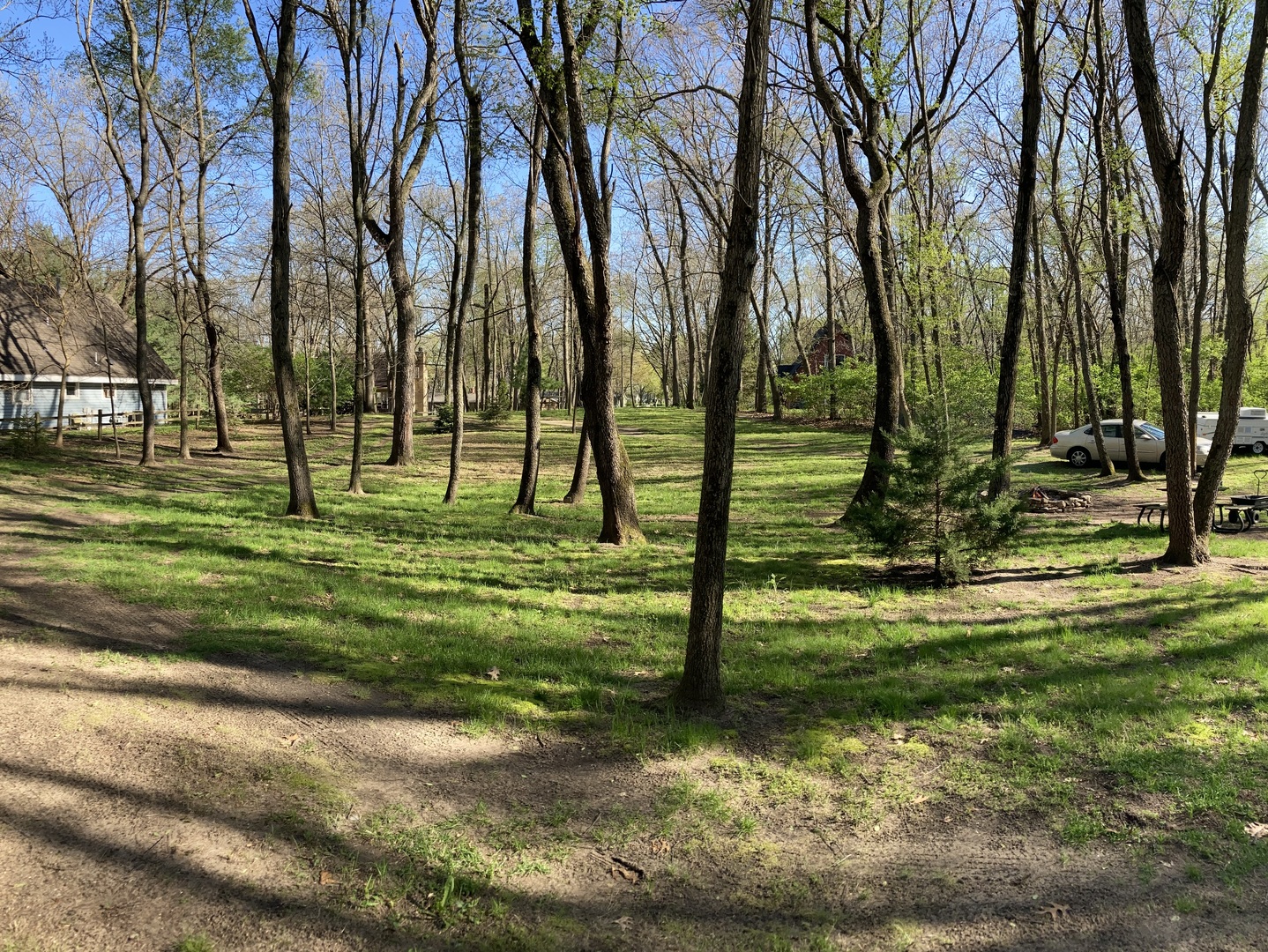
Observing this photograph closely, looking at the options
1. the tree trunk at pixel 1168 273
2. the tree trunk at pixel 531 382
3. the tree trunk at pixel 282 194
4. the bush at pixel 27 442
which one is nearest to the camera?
the tree trunk at pixel 1168 273

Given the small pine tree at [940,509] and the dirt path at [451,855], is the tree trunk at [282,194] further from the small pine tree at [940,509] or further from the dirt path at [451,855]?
the small pine tree at [940,509]

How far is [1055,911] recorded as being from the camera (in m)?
3.34

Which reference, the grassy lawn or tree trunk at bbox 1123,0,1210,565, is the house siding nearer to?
the grassy lawn

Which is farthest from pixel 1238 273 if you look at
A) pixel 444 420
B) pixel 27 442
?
pixel 444 420

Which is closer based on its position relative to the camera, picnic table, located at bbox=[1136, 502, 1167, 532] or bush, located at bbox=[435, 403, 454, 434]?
picnic table, located at bbox=[1136, 502, 1167, 532]

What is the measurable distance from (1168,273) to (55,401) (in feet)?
114

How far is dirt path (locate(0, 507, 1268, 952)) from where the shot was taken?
10.2ft

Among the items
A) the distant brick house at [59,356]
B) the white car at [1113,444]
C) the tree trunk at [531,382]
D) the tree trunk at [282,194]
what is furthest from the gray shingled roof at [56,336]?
the white car at [1113,444]

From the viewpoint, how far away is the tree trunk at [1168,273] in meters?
8.61

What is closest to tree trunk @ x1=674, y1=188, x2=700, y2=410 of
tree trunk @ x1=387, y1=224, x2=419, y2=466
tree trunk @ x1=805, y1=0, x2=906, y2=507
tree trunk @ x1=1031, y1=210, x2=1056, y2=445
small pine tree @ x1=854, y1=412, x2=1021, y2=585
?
tree trunk @ x1=1031, y1=210, x2=1056, y2=445

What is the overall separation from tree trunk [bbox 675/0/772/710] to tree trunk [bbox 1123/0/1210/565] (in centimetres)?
643

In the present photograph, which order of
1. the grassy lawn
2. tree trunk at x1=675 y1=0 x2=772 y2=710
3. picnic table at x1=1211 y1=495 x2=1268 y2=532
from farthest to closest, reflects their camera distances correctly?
1. picnic table at x1=1211 y1=495 x2=1268 y2=532
2. tree trunk at x1=675 y1=0 x2=772 y2=710
3. the grassy lawn

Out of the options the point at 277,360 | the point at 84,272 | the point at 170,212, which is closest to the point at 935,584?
the point at 277,360

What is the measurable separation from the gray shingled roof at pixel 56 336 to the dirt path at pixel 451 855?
85.3ft
